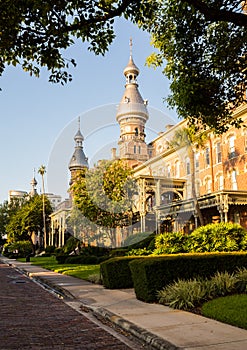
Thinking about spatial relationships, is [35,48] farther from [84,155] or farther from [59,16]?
[84,155]

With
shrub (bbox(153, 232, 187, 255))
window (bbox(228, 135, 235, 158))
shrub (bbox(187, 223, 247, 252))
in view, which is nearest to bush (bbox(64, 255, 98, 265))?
window (bbox(228, 135, 235, 158))

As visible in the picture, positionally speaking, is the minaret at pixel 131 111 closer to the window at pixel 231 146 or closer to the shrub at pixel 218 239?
the window at pixel 231 146

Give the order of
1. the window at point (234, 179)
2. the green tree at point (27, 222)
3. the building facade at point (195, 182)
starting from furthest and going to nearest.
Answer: the green tree at point (27, 222) < the window at point (234, 179) < the building facade at point (195, 182)

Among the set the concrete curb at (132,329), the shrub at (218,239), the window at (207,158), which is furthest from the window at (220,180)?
the concrete curb at (132,329)

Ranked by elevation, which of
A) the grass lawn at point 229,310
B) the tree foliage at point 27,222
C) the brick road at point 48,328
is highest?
the tree foliage at point 27,222

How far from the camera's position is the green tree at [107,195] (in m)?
42.5

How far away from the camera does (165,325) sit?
336 inches

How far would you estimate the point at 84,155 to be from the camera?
105 m

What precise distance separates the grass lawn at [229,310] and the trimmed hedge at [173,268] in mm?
2091

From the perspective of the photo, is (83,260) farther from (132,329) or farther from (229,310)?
(132,329)

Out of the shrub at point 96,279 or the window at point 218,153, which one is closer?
the shrub at point 96,279

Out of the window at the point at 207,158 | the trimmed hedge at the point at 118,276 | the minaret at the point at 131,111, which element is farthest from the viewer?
the minaret at the point at 131,111

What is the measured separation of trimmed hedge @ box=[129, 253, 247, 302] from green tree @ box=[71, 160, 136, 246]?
2914 centimetres

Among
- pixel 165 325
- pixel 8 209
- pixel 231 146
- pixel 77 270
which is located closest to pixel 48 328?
pixel 165 325
